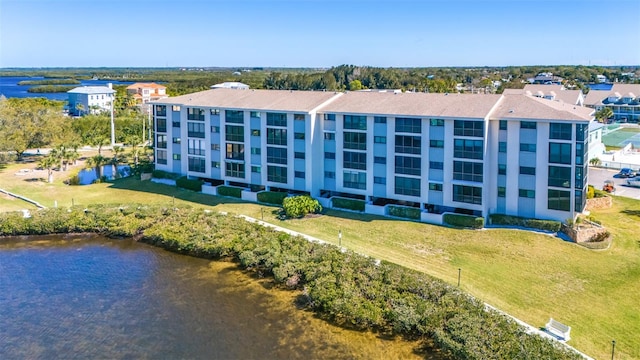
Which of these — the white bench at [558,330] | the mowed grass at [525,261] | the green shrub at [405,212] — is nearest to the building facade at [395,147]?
the green shrub at [405,212]

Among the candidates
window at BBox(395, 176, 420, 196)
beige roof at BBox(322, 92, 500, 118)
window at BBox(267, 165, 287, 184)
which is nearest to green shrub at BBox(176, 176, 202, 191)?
window at BBox(267, 165, 287, 184)

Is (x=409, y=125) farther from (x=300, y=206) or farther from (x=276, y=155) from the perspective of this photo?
(x=276, y=155)

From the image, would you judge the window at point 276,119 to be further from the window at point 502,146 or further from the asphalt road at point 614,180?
the asphalt road at point 614,180

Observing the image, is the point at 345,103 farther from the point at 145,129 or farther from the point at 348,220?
the point at 145,129

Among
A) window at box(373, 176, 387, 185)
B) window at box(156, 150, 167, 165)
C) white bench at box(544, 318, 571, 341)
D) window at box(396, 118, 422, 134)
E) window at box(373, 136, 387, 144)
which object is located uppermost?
window at box(396, 118, 422, 134)

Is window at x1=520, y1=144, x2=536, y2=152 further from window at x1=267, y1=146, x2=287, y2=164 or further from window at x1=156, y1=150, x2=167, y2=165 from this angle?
window at x1=156, y1=150, x2=167, y2=165

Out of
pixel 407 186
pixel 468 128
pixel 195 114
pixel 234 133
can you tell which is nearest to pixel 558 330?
pixel 468 128

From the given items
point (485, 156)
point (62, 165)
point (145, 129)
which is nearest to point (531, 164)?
point (485, 156)
